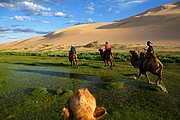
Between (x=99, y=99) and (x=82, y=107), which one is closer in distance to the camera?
(x=82, y=107)

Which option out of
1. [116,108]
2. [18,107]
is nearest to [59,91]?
[18,107]

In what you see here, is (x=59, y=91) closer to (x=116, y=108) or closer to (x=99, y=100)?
(x=99, y=100)

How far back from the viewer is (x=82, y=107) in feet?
9.93

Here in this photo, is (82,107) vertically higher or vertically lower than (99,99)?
higher

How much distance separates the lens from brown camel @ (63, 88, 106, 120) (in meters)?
2.93

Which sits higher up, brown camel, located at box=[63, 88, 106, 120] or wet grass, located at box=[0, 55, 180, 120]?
brown camel, located at box=[63, 88, 106, 120]

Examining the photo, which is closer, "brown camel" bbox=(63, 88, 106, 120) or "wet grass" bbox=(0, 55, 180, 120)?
"brown camel" bbox=(63, 88, 106, 120)

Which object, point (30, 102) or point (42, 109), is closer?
point (42, 109)

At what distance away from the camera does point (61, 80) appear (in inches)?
626

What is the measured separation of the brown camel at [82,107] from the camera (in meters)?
2.93

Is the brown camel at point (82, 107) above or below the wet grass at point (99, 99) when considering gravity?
above

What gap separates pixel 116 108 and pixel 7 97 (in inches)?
213

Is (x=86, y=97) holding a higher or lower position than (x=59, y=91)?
higher

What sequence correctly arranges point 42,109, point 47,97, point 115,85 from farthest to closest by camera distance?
point 115,85 → point 47,97 → point 42,109
